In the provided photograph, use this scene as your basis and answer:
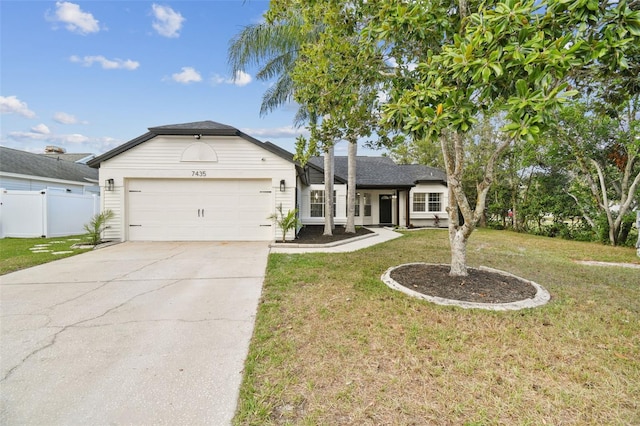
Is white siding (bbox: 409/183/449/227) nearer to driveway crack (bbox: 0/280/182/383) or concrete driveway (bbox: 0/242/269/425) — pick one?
concrete driveway (bbox: 0/242/269/425)

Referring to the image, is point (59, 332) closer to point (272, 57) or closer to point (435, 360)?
point (435, 360)

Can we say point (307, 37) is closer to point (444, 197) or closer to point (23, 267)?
point (23, 267)

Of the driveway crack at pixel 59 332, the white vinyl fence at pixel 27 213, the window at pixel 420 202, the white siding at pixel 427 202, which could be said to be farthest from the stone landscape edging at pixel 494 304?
the white vinyl fence at pixel 27 213

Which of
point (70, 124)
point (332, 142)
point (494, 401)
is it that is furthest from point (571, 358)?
point (70, 124)

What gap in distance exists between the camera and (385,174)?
17688mm

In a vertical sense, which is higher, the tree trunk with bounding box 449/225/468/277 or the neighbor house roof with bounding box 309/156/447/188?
the neighbor house roof with bounding box 309/156/447/188

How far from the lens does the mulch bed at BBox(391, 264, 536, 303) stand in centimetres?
429

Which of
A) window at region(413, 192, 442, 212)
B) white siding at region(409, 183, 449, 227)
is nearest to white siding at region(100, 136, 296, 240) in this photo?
white siding at region(409, 183, 449, 227)

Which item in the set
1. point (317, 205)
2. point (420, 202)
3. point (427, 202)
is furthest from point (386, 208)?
point (317, 205)

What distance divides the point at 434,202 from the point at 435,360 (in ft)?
52.0

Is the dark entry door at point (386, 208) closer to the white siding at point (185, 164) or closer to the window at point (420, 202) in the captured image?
the window at point (420, 202)

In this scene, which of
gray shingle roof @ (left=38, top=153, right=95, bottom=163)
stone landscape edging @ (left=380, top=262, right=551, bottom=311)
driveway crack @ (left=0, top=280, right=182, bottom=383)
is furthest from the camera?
gray shingle roof @ (left=38, top=153, right=95, bottom=163)

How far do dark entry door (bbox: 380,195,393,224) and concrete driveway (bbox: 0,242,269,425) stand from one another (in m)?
13.0

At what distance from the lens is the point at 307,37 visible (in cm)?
1015
